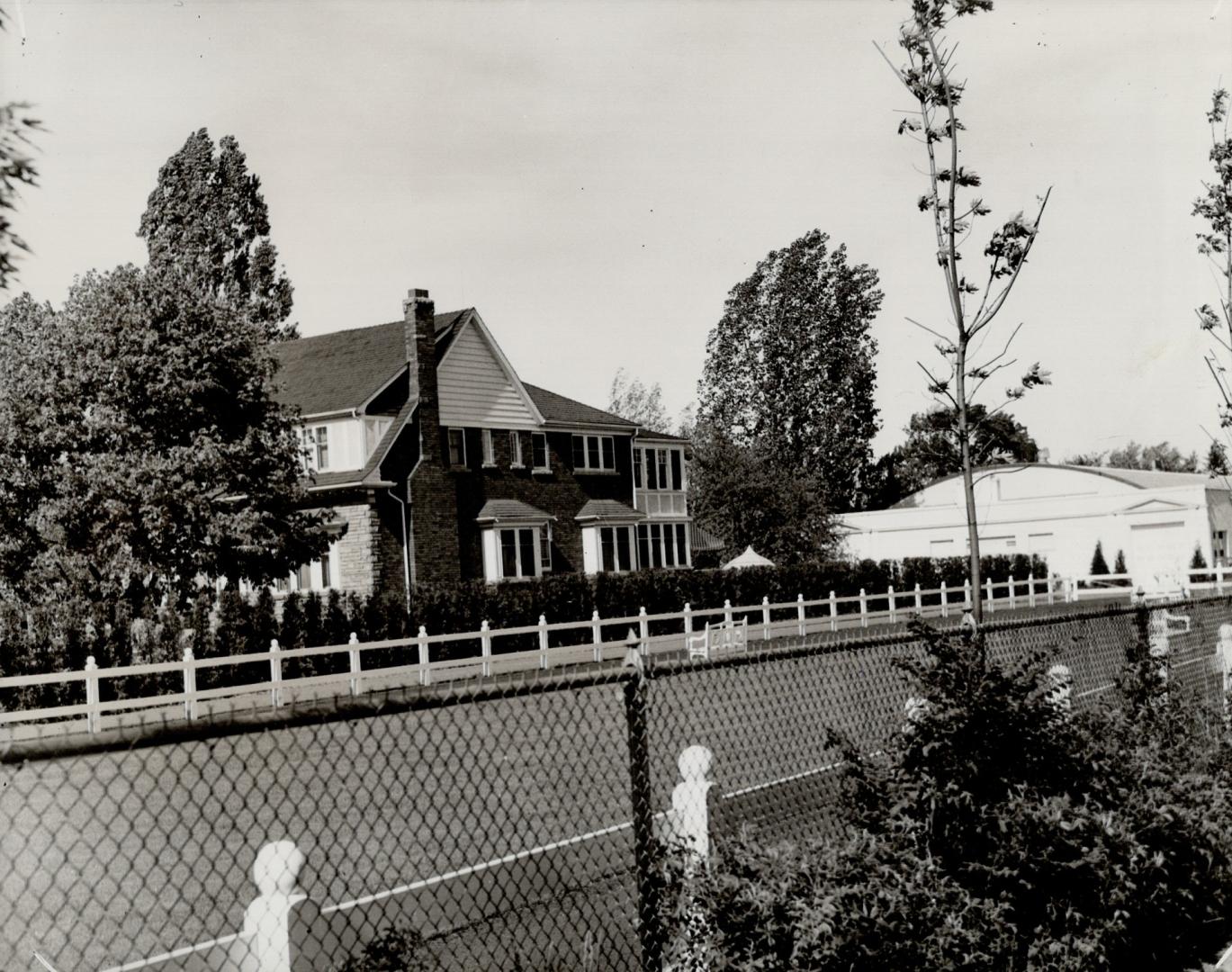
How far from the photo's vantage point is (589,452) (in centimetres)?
4322

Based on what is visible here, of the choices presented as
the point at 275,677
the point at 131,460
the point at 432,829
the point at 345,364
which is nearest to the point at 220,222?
the point at 345,364

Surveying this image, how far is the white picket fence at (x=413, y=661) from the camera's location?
19219mm

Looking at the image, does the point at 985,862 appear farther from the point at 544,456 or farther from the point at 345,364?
the point at 544,456

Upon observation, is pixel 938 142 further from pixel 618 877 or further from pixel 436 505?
pixel 436 505

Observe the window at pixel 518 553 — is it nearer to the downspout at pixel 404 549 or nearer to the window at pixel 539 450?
the window at pixel 539 450

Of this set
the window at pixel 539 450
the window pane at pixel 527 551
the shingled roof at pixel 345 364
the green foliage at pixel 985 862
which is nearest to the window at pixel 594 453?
the window at pixel 539 450

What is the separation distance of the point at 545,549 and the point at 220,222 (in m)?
24.6

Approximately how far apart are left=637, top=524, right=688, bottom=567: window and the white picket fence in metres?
5.91

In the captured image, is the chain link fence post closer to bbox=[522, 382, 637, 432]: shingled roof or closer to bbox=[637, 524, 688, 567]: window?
bbox=[522, 382, 637, 432]: shingled roof

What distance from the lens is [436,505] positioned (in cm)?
3703

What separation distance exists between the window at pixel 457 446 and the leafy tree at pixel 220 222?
1859 centimetres

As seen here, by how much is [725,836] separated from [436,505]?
32.7 meters

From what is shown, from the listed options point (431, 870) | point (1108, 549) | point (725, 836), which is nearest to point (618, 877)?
point (431, 870)

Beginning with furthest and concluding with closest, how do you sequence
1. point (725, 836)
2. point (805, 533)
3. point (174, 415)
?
point (805, 533) → point (174, 415) → point (725, 836)
